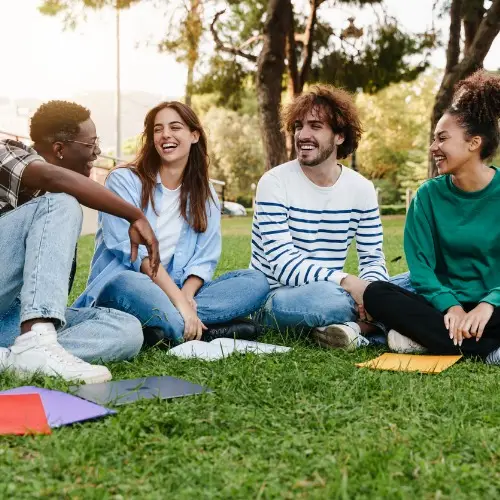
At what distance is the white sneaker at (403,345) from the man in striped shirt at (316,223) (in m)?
0.16

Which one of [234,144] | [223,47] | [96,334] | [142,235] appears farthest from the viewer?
[234,144]

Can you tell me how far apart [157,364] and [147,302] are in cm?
41

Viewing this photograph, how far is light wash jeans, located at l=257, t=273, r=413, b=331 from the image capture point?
370 cm

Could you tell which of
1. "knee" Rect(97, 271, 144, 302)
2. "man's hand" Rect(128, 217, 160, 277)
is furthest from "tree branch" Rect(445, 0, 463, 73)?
"man's hand" Rect(128, 217, 160, 277)

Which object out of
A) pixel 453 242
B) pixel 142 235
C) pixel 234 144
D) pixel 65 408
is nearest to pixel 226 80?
pixel 453 242

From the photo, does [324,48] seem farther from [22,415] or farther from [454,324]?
[22,415]

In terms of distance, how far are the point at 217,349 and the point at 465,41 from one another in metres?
11.0

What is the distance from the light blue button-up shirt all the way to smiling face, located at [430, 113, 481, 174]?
3.80 feet

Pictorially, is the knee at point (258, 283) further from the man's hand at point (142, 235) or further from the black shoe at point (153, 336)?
the man's hand at point (142, 235)

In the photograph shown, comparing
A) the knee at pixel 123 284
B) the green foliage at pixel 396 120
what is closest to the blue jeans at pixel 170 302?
the knee at pixel 123 284

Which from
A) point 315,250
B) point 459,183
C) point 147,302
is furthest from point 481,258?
point 147,302

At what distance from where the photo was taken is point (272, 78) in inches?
489

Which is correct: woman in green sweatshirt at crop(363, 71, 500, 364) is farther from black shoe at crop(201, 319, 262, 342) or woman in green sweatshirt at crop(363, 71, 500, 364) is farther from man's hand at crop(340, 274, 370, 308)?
black shoe at crop(201, 319, 262, 342)

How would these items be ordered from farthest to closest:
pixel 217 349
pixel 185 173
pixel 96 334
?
1. pixel 185 173
2. pixel 217 349
3. pixel 96 334
